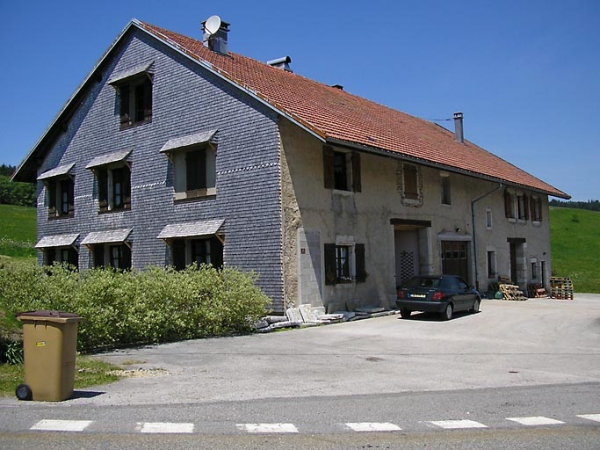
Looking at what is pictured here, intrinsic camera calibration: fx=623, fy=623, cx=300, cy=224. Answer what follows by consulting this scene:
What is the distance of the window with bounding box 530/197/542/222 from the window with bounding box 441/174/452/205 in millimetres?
10573

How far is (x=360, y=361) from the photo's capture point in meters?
11.4

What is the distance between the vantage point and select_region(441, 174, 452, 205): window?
82.6ft

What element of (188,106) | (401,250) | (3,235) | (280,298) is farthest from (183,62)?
(3,235)

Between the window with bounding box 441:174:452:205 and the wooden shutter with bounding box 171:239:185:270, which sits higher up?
the window with bounding box 441:174:452:205

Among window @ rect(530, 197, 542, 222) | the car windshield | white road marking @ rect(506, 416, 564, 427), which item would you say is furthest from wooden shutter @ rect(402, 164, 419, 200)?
white road marking @ rect(506, 416, 564, 427)

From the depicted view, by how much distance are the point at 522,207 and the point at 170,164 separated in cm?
2005

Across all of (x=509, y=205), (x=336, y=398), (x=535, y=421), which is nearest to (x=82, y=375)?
(x=336, y=398)

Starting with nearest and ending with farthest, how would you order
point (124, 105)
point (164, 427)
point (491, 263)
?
point (164, 427), point (124, 105), point (491, 263)

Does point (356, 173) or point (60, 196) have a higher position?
point (60, 196)

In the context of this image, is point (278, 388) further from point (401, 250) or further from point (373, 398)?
point (401, 250)

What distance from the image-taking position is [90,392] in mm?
8352

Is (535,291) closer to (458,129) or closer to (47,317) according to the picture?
(458,129)

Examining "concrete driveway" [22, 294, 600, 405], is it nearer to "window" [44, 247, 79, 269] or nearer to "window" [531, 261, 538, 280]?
"window" [44, 247, 79, 269]

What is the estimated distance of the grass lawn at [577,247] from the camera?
47153 mm
